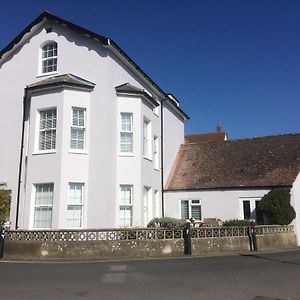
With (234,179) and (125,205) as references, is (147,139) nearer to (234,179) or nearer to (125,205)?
(125,205)

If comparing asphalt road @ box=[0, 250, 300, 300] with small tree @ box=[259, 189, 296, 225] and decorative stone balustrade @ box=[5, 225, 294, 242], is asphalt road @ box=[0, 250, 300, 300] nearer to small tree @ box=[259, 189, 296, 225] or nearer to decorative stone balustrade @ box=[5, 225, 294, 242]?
decorative stone balustrade @ box=[5, 225, 294, 242]

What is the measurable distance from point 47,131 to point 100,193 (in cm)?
382

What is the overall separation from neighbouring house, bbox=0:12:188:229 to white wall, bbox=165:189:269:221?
2817 mm

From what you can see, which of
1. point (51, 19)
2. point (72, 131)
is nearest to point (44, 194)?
point (72, 131)

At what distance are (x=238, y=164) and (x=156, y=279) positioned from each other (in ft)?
52.8

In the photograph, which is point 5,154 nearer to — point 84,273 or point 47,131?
point 47,131

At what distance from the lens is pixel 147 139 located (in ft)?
73.8

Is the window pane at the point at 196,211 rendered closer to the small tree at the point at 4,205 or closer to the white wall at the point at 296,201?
the white wall at the point at 296,201

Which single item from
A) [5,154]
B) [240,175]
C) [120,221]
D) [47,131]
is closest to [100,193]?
[120,221]

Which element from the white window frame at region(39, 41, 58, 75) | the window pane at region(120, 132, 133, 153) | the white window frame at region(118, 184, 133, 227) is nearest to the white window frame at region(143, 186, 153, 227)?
the white window frame at region(118, 184, 133, 227)

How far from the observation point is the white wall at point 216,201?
23.8m

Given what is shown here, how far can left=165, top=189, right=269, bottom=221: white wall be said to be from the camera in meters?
23.8

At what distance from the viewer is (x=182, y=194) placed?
24.9 m

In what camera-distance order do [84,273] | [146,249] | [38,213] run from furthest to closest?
[38,213]
[146,249]
[84,273]
